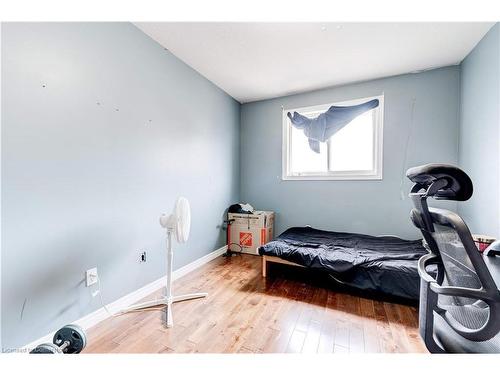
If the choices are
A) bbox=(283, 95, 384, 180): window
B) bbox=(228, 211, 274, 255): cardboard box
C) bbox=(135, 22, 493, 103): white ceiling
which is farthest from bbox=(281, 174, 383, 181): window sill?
bbox=(135, 22, 493, 103): white ceiling

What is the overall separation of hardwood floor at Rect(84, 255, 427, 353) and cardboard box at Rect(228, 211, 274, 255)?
0.92 metres

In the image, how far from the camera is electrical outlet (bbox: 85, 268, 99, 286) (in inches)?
60.2

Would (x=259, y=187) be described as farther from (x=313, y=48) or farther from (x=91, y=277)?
(x=91, y=277)

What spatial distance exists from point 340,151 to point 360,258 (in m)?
1.61

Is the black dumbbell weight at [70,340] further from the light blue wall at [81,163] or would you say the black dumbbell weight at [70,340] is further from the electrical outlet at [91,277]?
the electrical outlet at [91,277]

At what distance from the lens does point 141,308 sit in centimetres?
174

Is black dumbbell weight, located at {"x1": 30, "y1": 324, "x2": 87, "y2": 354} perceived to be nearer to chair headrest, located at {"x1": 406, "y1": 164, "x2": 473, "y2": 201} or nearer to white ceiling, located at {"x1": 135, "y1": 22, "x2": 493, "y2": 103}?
chair headrest, located at {"x1": 406, "y1": 164, "x2": 473, "y2": 201}

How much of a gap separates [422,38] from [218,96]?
2.38 metres

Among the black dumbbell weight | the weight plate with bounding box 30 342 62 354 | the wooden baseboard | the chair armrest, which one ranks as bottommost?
the wooden baseboard

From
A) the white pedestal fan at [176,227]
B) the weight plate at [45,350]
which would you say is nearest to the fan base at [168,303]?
the white pedestal fan at [176,227]

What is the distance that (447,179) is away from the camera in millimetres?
766

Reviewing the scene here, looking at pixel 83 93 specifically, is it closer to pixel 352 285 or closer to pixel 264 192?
pixel 264 192

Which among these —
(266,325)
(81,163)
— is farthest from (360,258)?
(81,163)

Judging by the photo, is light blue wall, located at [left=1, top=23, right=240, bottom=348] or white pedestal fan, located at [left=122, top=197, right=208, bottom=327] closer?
light blue wall, located at [left=1, top=23, right=240, bottom=348]
